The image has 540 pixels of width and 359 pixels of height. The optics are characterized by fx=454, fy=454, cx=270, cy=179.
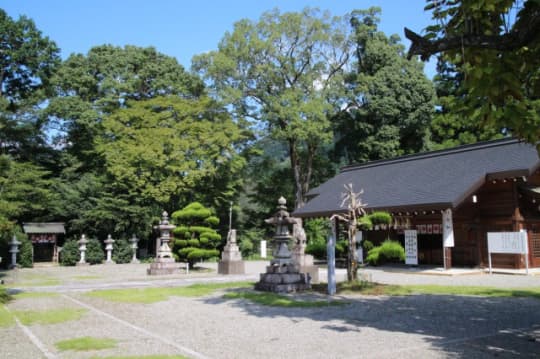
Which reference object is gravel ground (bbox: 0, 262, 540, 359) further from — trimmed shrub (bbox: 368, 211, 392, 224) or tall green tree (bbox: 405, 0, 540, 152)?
trimmed shrub (bbox: 368, 211, 392, 224)

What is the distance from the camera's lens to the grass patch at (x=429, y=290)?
35.8 feet

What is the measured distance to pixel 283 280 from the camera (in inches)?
474

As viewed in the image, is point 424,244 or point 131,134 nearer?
point 424,244

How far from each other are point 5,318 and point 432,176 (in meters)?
17.3

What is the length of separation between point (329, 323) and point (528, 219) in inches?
529

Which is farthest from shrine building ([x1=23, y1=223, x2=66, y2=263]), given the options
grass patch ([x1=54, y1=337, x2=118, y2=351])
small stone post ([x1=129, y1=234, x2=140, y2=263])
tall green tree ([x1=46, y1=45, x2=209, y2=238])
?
grass patch ([x1=54, y1=337, x2=118, y2=351])

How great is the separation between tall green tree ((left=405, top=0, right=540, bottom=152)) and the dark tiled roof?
37.4 feet

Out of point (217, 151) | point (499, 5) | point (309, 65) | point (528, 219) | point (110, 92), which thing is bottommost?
point (528, 219)

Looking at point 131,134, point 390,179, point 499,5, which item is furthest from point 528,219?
point 131,134

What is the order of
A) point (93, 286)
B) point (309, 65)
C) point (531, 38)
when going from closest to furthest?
point (531, 38)
point (93, 286)
point (309, 65)

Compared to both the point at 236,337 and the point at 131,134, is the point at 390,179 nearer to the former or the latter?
the point at 131,134

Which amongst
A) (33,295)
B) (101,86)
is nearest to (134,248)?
(101,86)

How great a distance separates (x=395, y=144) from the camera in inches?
1208

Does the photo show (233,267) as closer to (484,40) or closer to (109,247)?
(109,247)
